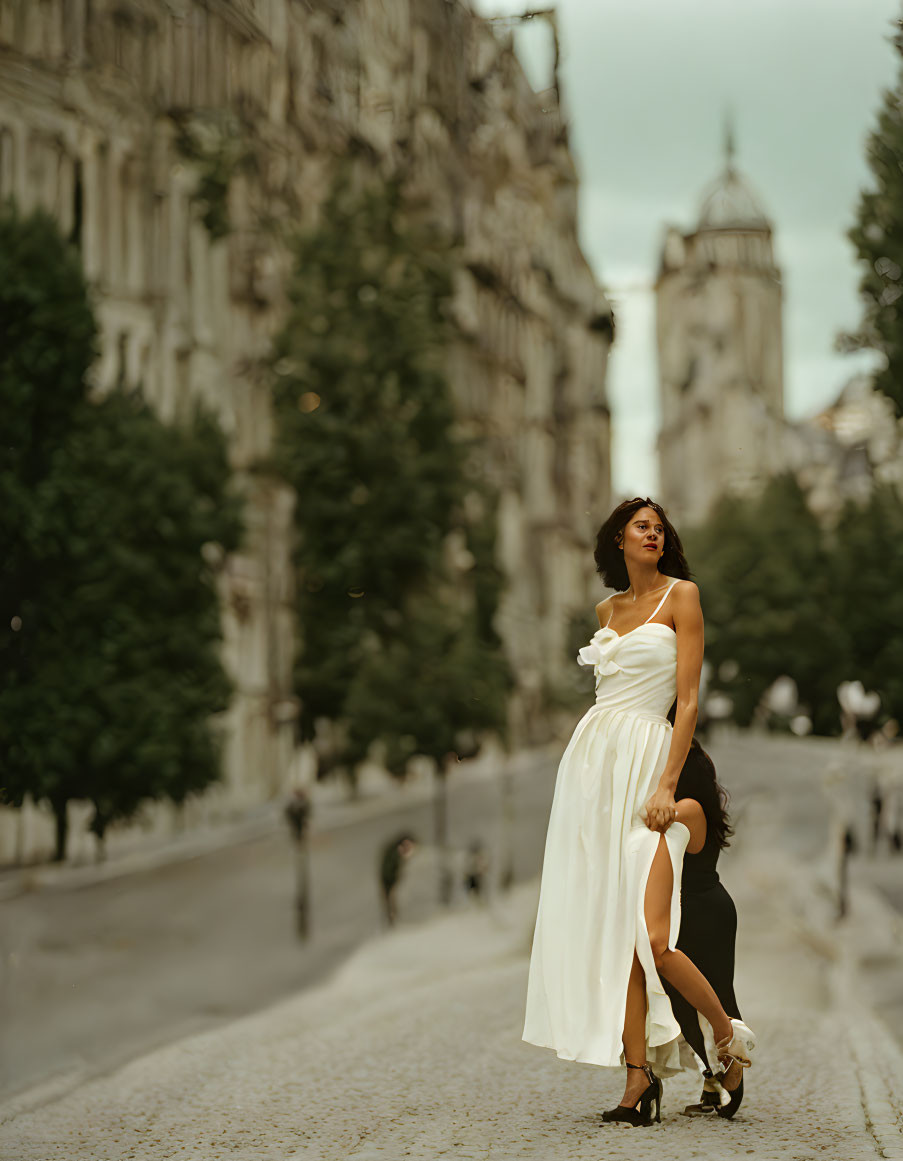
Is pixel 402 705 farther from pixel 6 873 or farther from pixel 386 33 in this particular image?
pixel 386 33

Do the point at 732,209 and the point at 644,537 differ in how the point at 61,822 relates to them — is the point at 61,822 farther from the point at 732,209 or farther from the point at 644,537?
the point at 732,209

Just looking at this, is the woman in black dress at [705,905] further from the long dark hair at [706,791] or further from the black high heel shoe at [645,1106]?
the black high heel shoe at [645,1106]

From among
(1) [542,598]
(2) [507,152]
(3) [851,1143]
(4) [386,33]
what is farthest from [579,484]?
(3) [851,1143]

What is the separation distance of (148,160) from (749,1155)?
118 feet

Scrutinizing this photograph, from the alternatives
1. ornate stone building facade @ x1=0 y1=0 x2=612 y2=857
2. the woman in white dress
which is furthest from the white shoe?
ornate stone building facade @ x1=0 y1=0 x2=612 y2=857

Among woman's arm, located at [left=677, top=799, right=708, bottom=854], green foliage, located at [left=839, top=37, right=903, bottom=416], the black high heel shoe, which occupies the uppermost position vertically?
green foliage, located at [left=839, top=37, right=903, bottom=416]

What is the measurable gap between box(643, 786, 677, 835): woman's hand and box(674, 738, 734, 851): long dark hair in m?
0.10

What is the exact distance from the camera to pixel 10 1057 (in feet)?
50.7

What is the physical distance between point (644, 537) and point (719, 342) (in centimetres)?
11763

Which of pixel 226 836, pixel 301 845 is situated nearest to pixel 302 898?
pixel 301 845

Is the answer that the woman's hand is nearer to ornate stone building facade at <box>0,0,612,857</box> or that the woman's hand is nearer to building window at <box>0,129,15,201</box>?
ornate stone building facade at <box>0,0,612,857</box>

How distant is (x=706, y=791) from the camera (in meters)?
7.30

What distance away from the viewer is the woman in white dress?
7.16m

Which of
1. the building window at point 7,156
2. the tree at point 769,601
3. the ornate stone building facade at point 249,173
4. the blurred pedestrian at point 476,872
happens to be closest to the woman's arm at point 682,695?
the ornate stone building facade at point 249,173
